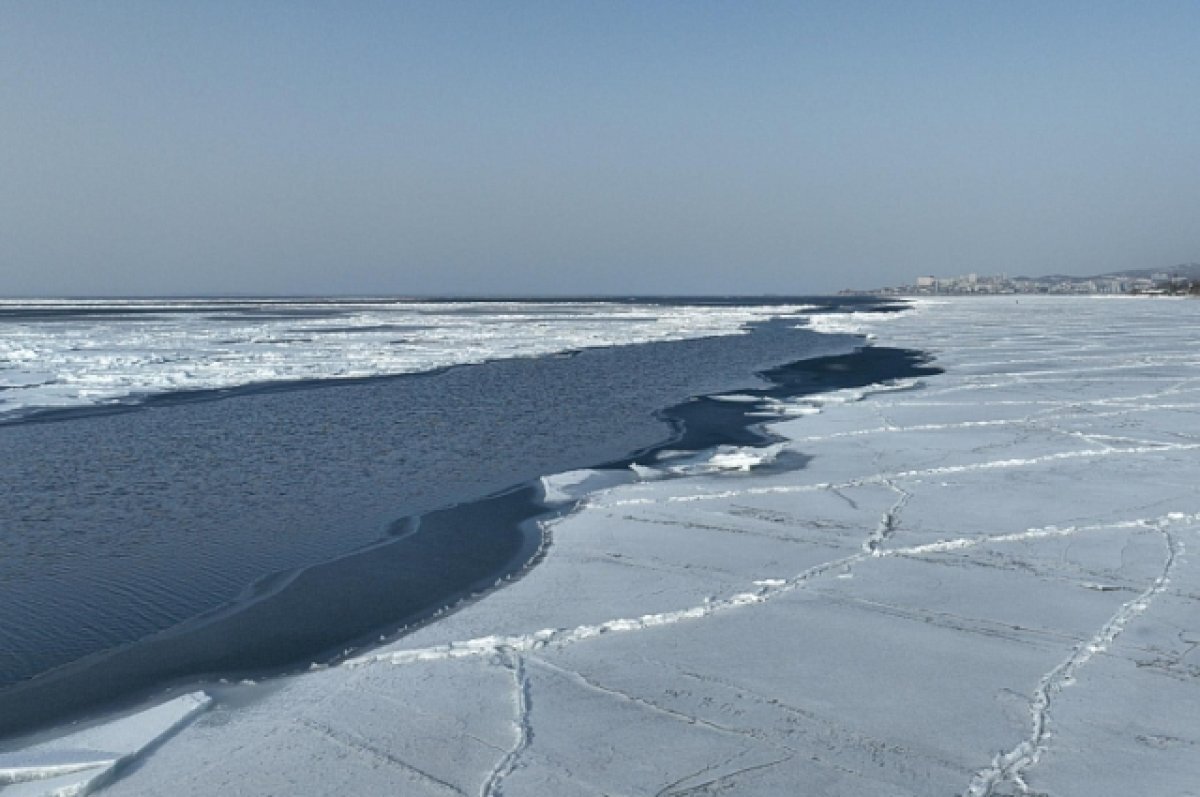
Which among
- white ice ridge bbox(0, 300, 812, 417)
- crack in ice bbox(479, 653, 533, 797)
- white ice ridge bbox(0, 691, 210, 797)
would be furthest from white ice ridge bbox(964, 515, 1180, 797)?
white ice ridge bbox(0, 300, 812, 417)

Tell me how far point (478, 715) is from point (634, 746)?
0.61 m

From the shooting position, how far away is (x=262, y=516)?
6.80 meters

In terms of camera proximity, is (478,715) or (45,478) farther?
(45,478)

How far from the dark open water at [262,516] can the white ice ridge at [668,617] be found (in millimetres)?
540

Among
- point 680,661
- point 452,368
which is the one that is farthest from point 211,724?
point 452,368

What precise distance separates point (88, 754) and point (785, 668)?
255 cm

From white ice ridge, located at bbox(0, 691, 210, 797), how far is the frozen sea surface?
0.07ft

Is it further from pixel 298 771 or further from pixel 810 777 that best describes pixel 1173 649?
pixel 298 771

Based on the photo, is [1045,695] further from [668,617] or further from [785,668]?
[668,617]

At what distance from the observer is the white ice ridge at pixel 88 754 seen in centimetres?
297

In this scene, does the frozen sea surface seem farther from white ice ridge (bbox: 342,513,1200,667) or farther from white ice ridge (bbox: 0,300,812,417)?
white ice ridge (bbox: 0,300,812,417)

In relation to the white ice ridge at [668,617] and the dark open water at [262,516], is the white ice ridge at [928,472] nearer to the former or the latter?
the dark open water at [262,516]

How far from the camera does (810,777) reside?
9.59ft

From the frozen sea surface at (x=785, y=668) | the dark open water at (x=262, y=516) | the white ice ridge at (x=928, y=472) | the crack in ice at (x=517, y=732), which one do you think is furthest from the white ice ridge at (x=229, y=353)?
the crack in ice at (x=517, y=732)
